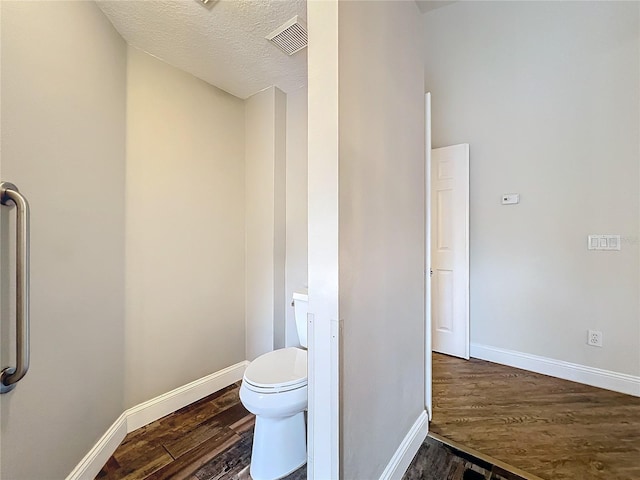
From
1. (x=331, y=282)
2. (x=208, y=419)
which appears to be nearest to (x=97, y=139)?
(x=331, y=282)

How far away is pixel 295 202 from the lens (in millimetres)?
2352

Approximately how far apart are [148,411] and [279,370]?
3.33 feet

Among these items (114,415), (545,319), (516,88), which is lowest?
(114,415)

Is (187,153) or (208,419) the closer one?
(208,419)

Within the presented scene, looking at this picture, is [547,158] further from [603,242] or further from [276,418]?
[276,418]

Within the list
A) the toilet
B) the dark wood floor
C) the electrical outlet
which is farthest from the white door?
the toilet

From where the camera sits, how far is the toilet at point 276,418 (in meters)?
1.39

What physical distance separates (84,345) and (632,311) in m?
3.58

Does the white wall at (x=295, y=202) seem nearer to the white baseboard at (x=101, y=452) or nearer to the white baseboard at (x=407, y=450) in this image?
the white baseboard at (x=407, y=450)

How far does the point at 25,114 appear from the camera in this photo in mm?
1094

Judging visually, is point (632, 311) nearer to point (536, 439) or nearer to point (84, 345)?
point (536, 439)

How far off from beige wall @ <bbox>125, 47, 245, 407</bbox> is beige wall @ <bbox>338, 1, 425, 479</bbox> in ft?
4.82

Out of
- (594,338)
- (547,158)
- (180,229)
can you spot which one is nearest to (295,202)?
(180,229)

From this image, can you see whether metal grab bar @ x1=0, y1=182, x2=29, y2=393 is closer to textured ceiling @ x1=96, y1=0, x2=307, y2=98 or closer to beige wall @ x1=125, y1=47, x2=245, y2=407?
beige wall @ x1=125, y1=47, x2=245, y2=407
